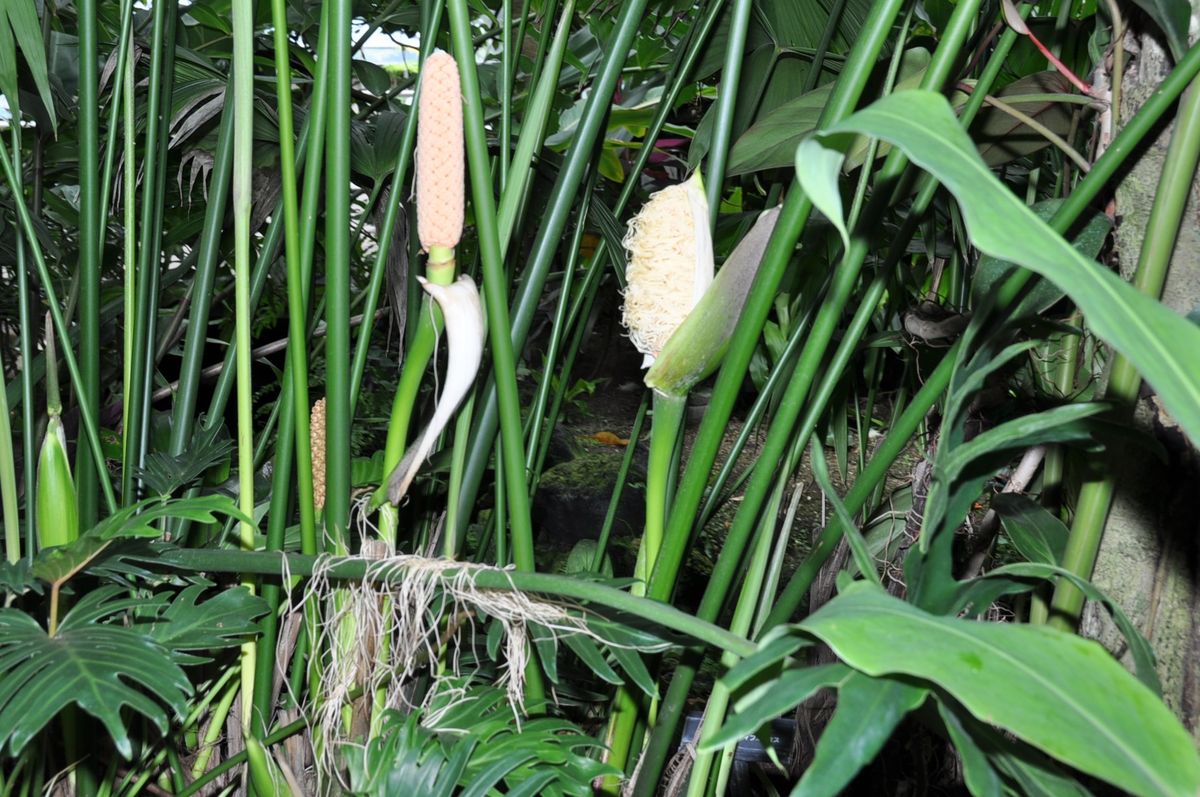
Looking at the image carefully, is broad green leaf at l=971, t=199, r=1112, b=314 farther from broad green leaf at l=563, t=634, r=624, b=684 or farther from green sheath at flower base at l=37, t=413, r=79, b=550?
green sheath at flower base at l=37, t=413, r=79, b=550

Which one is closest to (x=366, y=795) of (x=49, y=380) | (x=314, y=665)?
(x=314, y=665)

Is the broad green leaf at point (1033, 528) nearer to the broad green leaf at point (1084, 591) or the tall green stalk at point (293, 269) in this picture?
the broad green leaf at point (1084, 591)

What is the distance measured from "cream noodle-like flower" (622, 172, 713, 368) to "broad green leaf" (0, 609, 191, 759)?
27 cm

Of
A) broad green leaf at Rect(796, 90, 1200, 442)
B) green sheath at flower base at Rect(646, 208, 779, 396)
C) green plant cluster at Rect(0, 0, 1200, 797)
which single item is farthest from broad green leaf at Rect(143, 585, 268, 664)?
broad green leaf at Rect(796, 90, 1200, 442)

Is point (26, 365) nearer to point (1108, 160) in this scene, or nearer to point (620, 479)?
point (620, 479)

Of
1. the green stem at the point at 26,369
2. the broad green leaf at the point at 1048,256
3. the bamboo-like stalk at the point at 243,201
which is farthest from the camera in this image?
the green stem at the point at 26,369

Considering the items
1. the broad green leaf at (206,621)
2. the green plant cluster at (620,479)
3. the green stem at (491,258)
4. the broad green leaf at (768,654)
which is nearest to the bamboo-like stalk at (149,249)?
the green plant cluster at (620,479)

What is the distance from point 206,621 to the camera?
0.44 meters

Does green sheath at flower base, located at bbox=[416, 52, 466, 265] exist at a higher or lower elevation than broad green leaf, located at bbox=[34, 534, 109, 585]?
higher

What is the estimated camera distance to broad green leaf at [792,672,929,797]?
22 centimetres

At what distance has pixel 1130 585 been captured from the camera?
16.9 inches

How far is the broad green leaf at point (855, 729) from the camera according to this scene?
0.72 ft

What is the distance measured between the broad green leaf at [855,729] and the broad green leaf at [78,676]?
0.25 meters

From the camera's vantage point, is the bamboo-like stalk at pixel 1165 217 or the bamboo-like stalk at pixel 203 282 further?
the bamboo-like stalk at pixel 203 282
